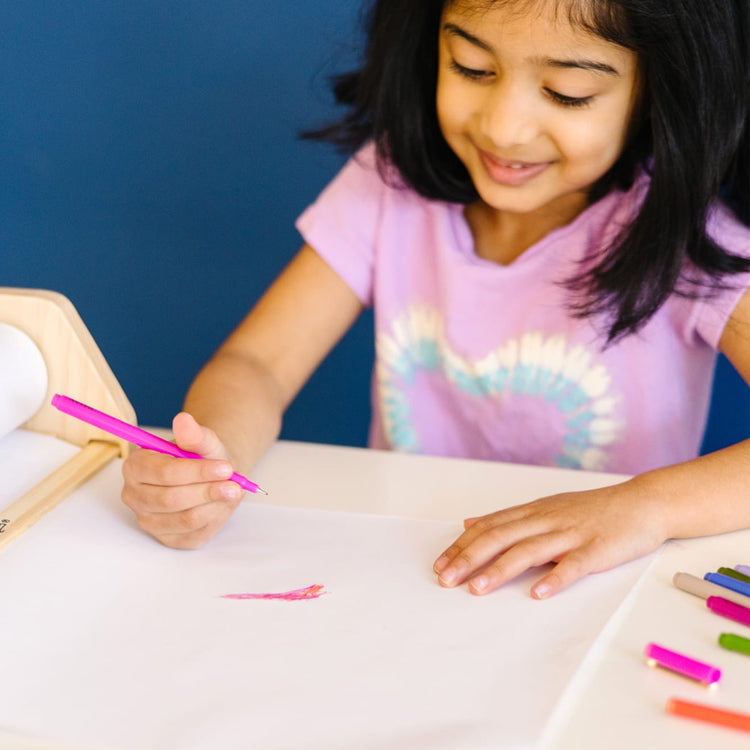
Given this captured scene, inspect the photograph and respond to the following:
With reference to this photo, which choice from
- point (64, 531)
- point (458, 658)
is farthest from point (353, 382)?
point (458, 658)

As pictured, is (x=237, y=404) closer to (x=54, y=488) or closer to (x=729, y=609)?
(x=54, y=488)

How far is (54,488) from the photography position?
0.67m

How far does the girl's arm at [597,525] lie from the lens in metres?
0.59

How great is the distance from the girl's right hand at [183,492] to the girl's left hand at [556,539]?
0.14m

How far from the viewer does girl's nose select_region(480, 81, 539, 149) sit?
0.72 meters

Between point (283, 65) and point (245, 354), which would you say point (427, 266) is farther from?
point (283, 65)

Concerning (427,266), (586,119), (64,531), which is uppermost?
(586,119)

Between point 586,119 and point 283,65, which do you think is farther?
point 283,65

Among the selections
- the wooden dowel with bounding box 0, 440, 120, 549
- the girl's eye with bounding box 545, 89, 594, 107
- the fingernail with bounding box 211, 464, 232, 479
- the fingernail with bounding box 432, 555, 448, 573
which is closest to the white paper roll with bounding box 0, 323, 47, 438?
the wooden dowel with bounding box 0, 440, 120, 549

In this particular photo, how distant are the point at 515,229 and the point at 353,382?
46 cm

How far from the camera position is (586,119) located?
2.45ft

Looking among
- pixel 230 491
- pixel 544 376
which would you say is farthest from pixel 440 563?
pixel 544 376

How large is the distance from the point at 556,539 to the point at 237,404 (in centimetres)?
30

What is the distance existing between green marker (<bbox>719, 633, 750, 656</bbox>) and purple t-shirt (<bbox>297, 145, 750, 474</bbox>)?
1.22 feet
